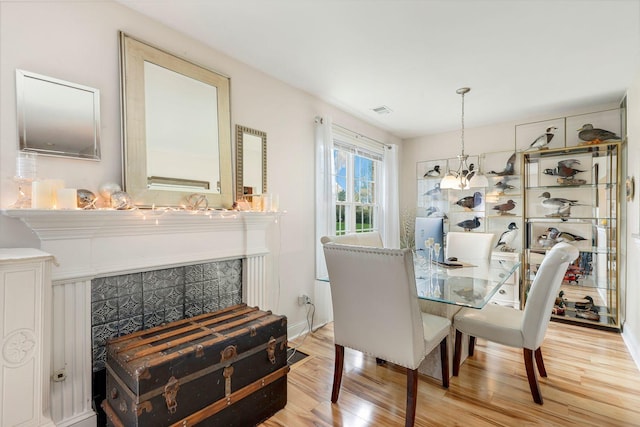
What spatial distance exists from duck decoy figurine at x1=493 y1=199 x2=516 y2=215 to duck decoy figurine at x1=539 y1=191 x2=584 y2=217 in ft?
1.18

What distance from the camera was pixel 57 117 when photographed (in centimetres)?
162

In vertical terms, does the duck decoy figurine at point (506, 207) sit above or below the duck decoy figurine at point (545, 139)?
below

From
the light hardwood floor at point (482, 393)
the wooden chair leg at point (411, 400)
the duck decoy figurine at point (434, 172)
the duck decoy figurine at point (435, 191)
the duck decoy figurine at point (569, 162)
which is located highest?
the duck decoy figurine at point (434, 172)

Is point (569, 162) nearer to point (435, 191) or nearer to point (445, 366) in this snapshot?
point (435, 191)

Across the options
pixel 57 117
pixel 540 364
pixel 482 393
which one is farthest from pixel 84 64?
pixel 540 364

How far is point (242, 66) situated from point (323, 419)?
268 cm

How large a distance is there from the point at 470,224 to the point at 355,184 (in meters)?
1.81

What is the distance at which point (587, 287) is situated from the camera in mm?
3438

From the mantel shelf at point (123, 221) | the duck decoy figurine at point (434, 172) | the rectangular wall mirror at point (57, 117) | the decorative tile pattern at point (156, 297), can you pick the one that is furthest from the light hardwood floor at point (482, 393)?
the duck decoy figurine at point (434, 172)

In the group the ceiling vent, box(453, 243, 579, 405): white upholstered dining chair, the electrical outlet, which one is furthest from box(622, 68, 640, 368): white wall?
the electrical outlet

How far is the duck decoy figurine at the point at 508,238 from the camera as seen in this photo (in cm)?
405

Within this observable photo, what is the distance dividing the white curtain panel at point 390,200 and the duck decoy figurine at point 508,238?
1.37 meters

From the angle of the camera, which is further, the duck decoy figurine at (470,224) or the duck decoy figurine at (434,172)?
the duck decoy figurine at (434,172)

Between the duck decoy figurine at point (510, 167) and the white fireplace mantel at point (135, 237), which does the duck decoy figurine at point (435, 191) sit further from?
the white fireplace mantel at point (135, 237)
